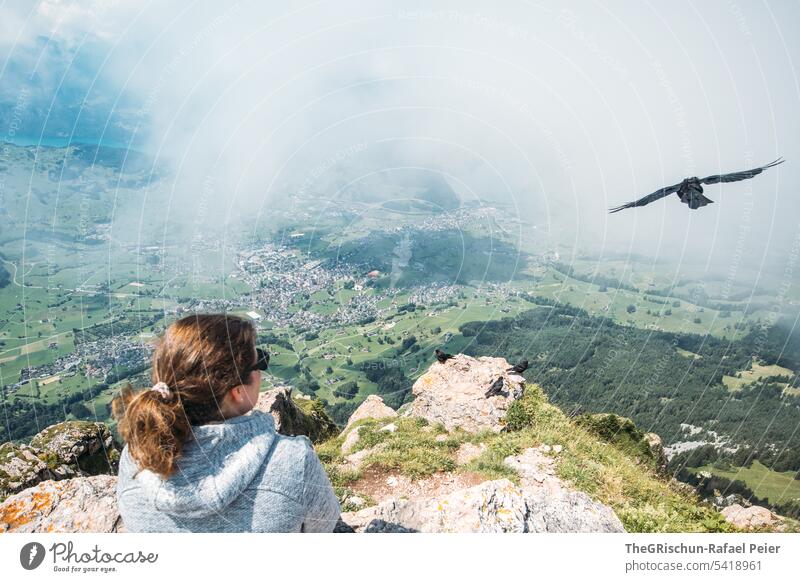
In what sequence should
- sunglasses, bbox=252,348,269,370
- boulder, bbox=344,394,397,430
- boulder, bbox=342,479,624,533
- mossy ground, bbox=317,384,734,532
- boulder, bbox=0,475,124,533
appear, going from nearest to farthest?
sunglasses, bbox=252,348,269,370 < boulder, bbox=342,479,624,533 < boulder, bbox=0,475,124,533 < mossy ground, bbox=317,384,734,532 < boulder, bbox=344,394,397,430

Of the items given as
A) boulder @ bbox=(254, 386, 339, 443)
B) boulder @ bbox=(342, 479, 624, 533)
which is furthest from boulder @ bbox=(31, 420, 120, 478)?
boulder @ bbox=(342, 479, 624, 533)

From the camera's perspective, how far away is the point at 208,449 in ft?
9.82

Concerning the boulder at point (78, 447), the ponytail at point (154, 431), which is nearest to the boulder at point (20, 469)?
the boulder at point (78, 447)

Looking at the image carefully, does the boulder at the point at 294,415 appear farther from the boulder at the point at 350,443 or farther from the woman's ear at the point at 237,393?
the woman's ear at the point at 237,393

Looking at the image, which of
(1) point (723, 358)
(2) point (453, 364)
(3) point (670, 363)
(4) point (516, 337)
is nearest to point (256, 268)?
(2) point (453, 364)

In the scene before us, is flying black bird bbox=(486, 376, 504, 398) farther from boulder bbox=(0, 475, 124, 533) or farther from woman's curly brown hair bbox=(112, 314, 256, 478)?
woman's curly brown hair bbox=(112, 314, 256, 478)

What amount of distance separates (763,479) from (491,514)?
113m

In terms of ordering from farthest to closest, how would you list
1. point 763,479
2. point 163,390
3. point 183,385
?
point 763,479 → point 183,385 → point 163,390

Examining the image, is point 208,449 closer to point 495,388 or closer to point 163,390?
point 163,390

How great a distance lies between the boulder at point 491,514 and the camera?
4.77 m

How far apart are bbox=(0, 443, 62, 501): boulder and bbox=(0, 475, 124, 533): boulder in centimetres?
268

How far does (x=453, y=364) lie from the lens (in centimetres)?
1659

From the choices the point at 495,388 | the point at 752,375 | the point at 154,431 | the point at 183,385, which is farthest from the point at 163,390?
the point at 752,375

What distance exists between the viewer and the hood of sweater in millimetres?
2906
